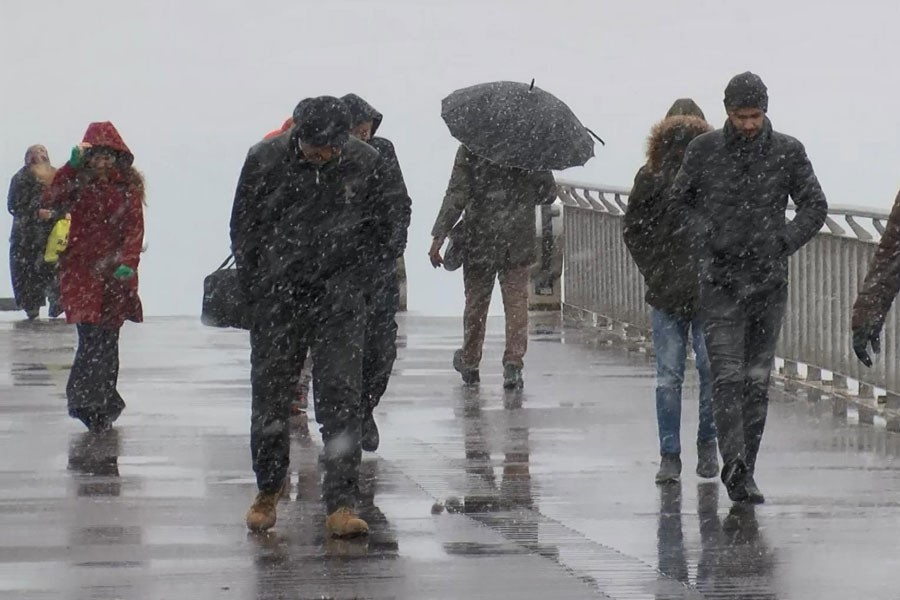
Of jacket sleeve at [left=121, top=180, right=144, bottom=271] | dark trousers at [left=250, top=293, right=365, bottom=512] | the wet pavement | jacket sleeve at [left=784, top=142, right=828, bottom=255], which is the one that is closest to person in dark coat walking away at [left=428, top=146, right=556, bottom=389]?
the wet pavement

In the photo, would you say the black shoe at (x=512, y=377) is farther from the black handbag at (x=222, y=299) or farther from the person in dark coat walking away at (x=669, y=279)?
the black handbag at (x=222, y=299)

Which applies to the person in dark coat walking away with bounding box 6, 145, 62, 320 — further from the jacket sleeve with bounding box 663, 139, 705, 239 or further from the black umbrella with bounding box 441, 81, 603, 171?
the jacket sleeve with bounding box 663, 139, 705, 239

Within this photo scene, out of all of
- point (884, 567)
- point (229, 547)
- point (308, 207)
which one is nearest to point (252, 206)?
point (308, 207)

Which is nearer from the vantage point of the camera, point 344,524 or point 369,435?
point 344,524

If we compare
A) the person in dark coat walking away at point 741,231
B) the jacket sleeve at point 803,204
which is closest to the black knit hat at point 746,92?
the person in dark coat walking away at point 741,231

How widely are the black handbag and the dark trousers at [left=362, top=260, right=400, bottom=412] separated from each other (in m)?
1.60

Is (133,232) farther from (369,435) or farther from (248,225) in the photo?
(248,225)

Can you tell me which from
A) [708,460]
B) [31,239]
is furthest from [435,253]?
[31,239]

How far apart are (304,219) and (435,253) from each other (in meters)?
5.87

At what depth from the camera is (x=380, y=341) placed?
39.9 ft

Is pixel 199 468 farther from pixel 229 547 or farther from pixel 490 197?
pixel 490 197

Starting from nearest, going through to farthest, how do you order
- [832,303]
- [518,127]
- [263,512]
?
1. [263,512]
2. [518,127]
3. [832,303]

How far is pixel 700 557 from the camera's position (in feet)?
28.6

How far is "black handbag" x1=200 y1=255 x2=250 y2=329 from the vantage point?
33.8ft
